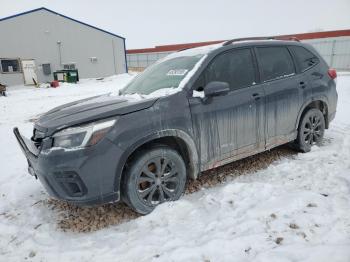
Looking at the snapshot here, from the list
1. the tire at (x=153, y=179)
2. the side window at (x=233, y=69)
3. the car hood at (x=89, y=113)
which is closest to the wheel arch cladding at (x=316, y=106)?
the side window at (x=233, y=69)

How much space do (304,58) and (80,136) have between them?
3.71 m

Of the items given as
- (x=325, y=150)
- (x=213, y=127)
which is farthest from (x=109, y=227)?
(x=325, y=150)

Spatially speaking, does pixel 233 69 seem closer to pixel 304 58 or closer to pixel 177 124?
pixel 177 124

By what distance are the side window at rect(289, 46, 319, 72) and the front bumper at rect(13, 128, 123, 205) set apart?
326cm

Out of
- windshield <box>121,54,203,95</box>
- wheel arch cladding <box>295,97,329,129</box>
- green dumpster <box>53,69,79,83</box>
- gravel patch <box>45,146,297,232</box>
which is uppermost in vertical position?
green dumpster <box>53,69,79,83</box>

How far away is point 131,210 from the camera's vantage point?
3.33 meters

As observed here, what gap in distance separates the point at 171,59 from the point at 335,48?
94.5 ft

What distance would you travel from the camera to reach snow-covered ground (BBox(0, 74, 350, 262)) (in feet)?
8.02

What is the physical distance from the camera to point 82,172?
8.94ft

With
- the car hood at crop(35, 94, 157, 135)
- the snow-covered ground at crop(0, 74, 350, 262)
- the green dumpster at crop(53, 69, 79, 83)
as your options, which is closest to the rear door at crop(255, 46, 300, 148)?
the snow-covered ground at crop(0, 74, 350, 262)

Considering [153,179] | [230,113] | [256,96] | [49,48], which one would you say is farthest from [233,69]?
[49,48]

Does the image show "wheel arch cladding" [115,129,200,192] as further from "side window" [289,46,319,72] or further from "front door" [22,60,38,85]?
"front door" [22,60,38,85]

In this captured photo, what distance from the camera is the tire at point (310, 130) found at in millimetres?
4520

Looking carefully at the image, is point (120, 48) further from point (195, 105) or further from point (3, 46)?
point (195, 105)
